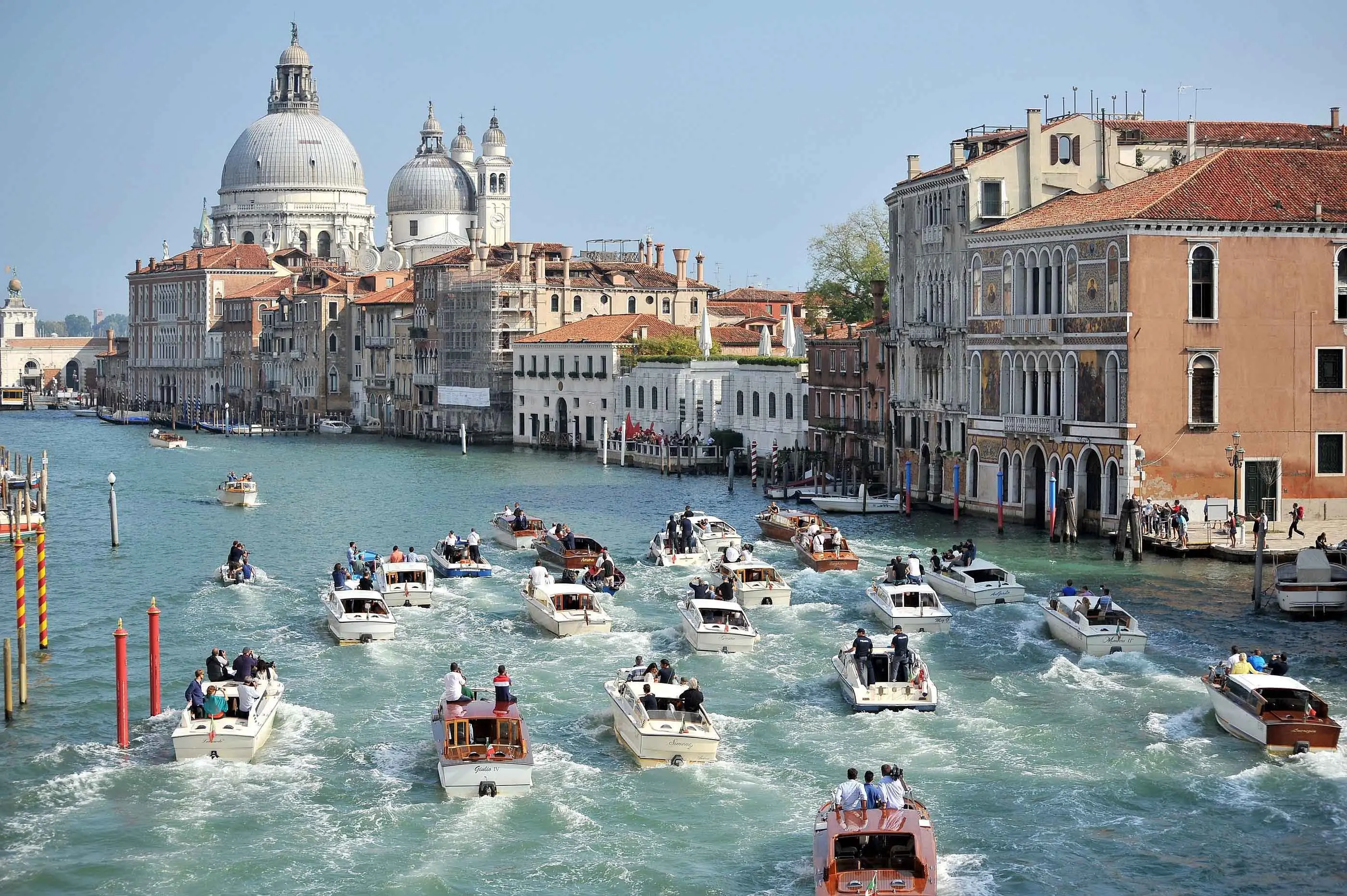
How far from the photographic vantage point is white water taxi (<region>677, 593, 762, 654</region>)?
3047 centimetres

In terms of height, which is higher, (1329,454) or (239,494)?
(1329,454)

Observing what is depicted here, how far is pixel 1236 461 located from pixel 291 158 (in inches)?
4600

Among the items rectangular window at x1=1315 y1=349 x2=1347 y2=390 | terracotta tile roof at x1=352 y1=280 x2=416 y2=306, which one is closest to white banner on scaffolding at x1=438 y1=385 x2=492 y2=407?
Result: terracotta tile roof at x1=352 y1=280 x2=416 y2=306

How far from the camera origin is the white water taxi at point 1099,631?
97.9 ft

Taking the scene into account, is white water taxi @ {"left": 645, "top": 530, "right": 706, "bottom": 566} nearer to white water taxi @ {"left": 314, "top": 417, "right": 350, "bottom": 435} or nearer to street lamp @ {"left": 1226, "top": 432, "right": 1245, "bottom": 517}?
street lamp @ {"left": 1226, "top": 432, "right": 1245, "bottom": 517}

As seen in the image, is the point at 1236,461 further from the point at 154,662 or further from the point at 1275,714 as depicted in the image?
the point at 154,662

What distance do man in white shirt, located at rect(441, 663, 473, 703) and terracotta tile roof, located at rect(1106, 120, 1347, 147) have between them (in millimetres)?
31933

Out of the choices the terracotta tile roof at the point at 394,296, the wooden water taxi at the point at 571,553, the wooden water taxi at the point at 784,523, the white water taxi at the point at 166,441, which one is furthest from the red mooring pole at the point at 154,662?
the terracotta tile roof at the point at 394,296

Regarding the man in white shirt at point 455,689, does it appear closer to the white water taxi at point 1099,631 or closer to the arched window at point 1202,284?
the white water taxi at point 1099,631

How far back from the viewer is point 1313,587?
33.1 metres

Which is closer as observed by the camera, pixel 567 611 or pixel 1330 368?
pixel 567 611

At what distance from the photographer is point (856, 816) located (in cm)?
1962

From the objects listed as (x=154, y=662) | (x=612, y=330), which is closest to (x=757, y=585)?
(x=154, y=662)

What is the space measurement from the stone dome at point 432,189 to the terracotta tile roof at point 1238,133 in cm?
8581
